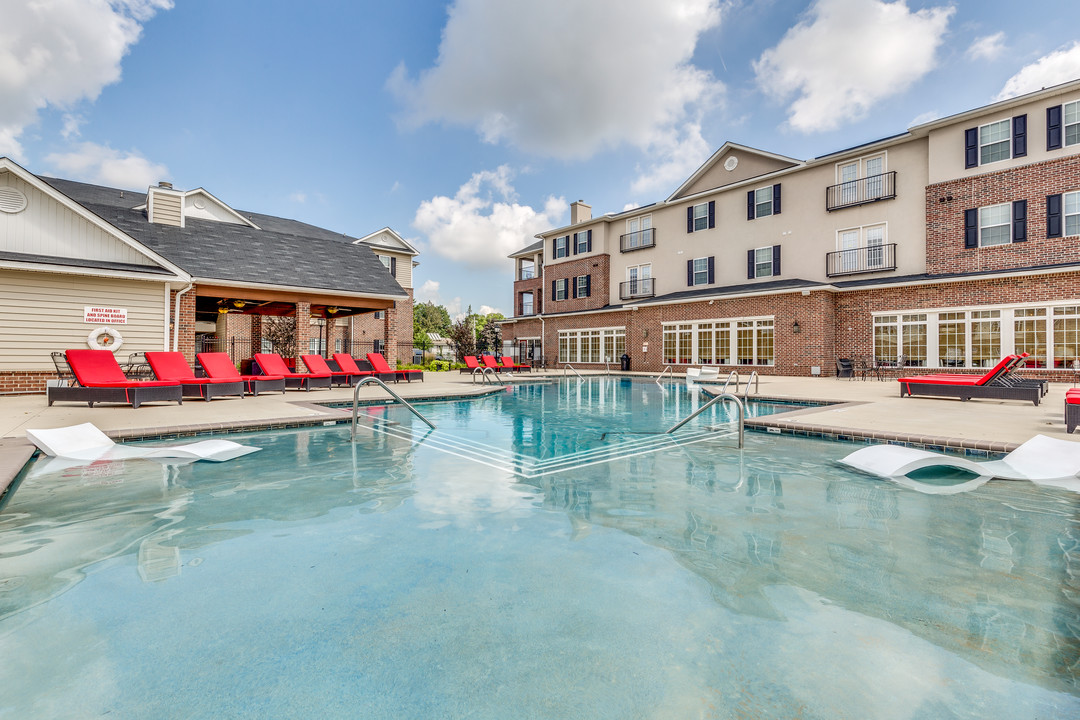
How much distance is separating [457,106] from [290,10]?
5.80m

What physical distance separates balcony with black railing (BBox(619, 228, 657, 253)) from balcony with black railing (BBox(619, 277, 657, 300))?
191 centimetres

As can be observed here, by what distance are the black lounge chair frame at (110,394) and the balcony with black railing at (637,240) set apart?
921 inches

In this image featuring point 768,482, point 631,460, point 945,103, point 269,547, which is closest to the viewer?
point 269,547

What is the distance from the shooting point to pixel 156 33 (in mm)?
15188

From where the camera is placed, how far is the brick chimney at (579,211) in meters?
31.1

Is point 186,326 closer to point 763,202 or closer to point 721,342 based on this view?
point 721,342

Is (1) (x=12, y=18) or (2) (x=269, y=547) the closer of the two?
(2) (x=269, y=547)

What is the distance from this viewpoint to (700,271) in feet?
81.3

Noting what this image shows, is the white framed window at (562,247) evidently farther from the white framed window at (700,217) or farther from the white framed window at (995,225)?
the white framed window at (995,225)

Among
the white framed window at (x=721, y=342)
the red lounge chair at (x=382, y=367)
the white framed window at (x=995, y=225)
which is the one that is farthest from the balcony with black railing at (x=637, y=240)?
the red lounge chair at (x=382, y=367)

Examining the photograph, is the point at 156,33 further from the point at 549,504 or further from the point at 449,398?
the point at 549,504

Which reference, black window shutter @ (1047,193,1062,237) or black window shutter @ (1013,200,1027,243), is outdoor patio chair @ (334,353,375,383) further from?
A: black window shutter @ (1047,193,1062,237)

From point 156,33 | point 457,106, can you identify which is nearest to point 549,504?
point 457,106

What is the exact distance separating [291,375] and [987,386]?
16599 mm
